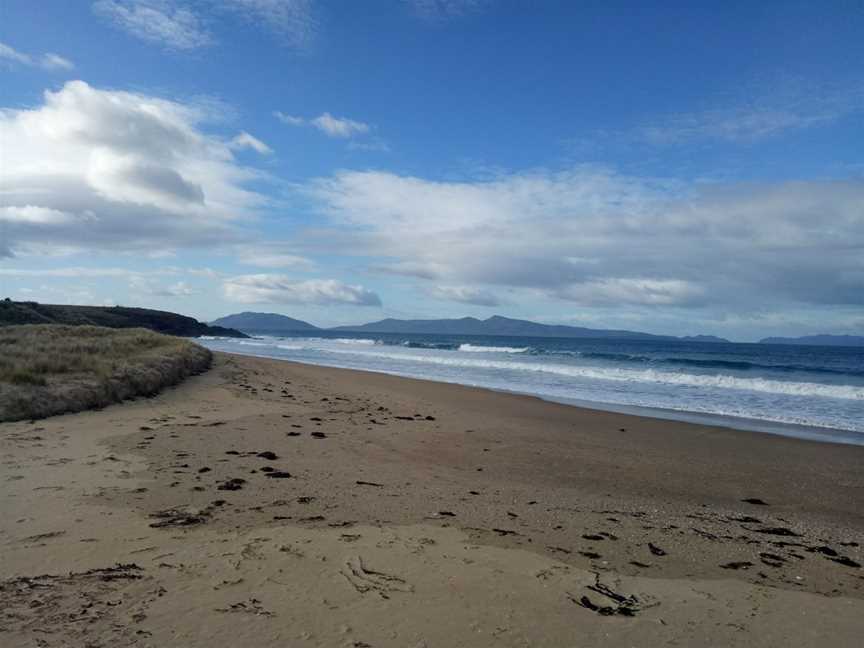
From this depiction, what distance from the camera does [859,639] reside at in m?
3.66

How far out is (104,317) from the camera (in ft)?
213

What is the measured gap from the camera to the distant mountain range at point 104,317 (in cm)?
4228

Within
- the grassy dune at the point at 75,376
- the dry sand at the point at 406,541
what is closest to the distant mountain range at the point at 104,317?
the grassy dune at the point at 75,376

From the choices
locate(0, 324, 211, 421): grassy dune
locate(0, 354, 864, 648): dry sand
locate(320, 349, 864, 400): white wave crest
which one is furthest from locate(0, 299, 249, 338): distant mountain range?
locate(0, 354, 864, 648): dry sand

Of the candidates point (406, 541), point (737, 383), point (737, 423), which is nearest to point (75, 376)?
point (406, 541)

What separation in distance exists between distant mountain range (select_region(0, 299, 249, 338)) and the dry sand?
38.3m

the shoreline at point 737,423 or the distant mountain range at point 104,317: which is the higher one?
the distant mountain range at point 104,317

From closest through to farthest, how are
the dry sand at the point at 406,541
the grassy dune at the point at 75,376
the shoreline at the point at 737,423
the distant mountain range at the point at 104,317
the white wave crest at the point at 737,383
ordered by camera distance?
the dry sand at the point at 406,541 < the grassy dune at the point at 75,376 < the shoreline at the point at 737,423 < the white wave crest at the point at 737,383 < the distant mountain range at the point at 104,317

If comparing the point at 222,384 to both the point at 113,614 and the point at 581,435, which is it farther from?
the point at 113,614

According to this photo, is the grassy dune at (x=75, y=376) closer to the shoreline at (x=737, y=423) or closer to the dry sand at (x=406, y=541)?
the dry sand at (x=406, y=541)

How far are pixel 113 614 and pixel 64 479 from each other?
367 centimetres

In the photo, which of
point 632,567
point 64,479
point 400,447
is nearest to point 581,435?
point 400,447

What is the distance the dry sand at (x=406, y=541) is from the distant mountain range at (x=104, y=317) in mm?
38303

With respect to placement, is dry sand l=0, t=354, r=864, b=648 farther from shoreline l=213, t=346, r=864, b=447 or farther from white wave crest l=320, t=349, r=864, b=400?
white wave crest l=320, t=349, r=864, b=400
